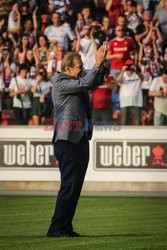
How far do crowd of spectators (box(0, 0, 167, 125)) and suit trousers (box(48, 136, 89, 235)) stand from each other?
331 inches

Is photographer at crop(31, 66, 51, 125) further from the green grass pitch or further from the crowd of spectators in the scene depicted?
the green grass pitch

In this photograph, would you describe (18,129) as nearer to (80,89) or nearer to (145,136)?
(145,136)

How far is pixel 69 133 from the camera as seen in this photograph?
27.6 feet

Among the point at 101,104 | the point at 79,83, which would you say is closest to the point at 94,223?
the point at 79,83

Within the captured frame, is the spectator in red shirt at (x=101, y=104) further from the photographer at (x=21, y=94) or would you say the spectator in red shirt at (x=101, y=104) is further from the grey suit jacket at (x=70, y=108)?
the grey suit jacket at (x=70, y=108)

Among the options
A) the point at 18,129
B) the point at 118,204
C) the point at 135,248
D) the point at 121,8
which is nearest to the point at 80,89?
the point at 135,248

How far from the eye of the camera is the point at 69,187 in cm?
855

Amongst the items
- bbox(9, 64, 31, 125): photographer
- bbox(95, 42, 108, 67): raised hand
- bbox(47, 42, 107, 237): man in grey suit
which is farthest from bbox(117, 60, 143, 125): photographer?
bbox(95, 42, 108, 67): raised hand

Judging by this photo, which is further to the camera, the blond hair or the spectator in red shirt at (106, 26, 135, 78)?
the spectator in red shirt at (106, 26, 135, 78)

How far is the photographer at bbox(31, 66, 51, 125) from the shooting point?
17281mm

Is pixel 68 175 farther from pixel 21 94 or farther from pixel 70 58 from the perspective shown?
pixel 21 94

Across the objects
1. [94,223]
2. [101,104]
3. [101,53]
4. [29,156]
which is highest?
[101,53]

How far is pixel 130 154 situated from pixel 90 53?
2.73 metres

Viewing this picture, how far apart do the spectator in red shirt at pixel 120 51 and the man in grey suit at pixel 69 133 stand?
899cm
